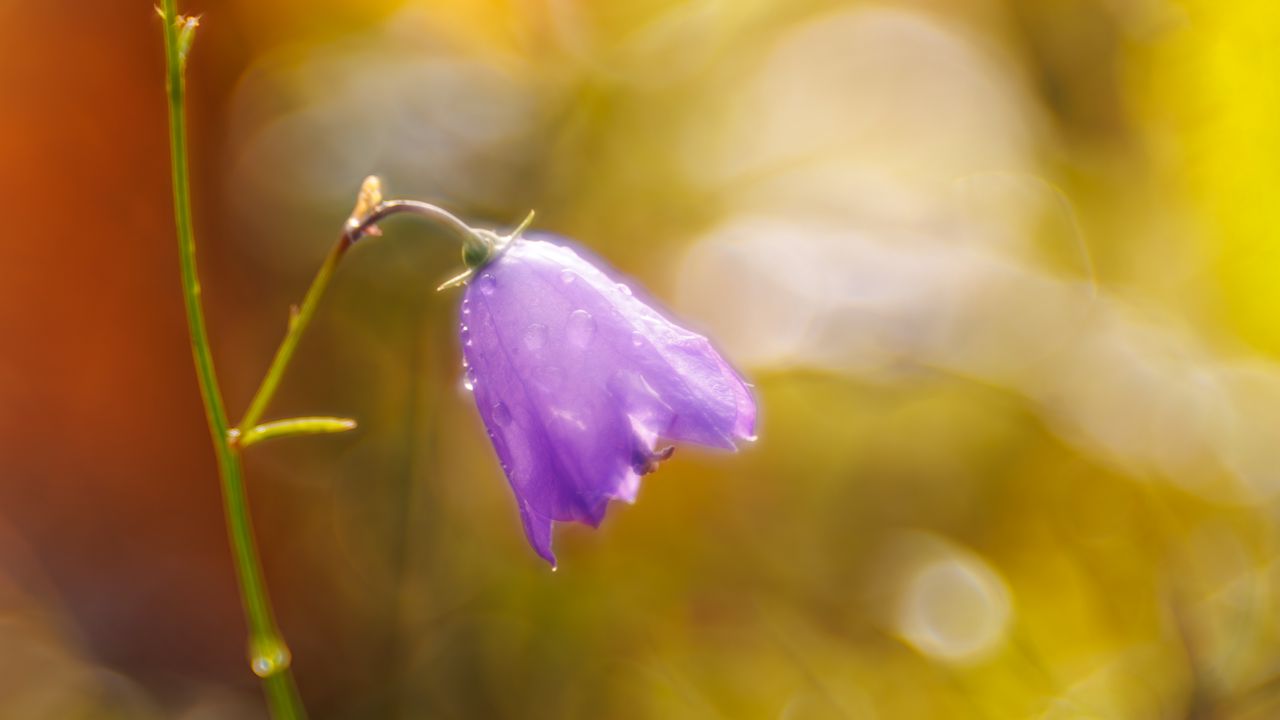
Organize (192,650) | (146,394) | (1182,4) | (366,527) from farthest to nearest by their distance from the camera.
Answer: (146,394) < (192,650) < (366,527) < (1182,4)

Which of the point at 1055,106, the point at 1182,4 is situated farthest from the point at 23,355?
the point at 1182,4

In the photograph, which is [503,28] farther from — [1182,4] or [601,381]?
[601,381]

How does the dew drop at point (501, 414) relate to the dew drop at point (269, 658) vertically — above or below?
above

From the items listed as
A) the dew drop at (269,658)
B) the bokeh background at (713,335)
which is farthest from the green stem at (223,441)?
the bokeh background at (713,335)

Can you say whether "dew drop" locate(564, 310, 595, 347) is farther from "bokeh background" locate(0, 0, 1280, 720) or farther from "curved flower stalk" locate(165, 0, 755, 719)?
"bokeh background" locate(0, 0, 1280, 720)

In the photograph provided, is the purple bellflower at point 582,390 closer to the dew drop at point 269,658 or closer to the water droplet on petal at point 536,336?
the water droplet on petal at point 536,336

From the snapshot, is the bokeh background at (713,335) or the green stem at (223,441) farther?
the bokeh background at (713,335)
